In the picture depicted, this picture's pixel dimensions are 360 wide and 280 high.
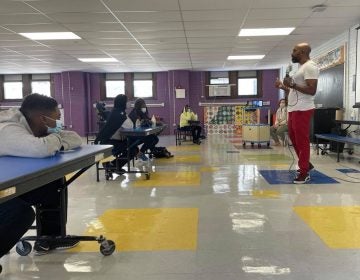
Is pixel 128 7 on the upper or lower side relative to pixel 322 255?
upper

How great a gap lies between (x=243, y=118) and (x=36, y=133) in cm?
1279

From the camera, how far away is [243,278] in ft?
6.59

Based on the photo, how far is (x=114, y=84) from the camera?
14812 mm

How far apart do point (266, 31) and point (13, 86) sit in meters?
11.5

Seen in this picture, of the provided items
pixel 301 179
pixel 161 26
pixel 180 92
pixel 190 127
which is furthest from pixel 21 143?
pixel 180 92

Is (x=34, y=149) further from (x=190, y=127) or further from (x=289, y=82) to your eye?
(x=190, y=127)

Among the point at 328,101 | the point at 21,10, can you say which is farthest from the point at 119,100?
the point at 328,101

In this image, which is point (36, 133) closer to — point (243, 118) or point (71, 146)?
point (71, 146)

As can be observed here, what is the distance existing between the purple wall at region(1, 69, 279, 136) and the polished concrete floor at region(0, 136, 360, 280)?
9485 millimetres

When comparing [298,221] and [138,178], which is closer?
[298,221]

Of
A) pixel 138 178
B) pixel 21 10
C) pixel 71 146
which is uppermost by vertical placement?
pixel 21 10

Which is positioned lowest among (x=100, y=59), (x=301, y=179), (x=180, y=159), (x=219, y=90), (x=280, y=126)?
(x=180, y=159)

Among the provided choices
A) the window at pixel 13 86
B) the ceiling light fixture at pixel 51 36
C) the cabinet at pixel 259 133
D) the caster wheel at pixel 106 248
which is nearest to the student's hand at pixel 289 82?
the caster wheel at pixel 106 248

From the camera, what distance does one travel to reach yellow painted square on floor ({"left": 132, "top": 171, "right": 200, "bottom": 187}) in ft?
15.5
